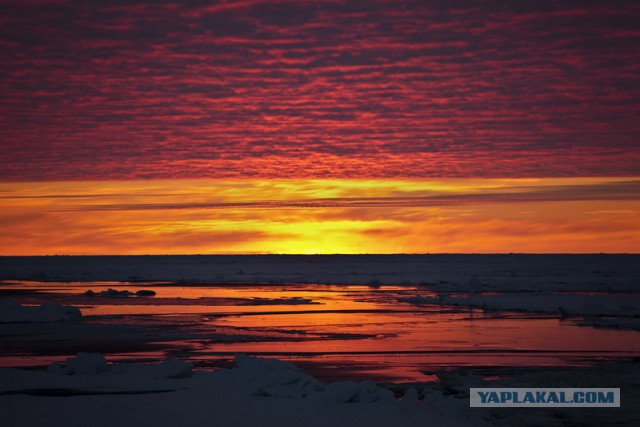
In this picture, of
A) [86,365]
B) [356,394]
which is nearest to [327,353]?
[86,365]

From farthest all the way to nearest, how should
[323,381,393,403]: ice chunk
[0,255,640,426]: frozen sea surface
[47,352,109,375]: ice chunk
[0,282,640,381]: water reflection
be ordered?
[0,282,640,381]: water reflection < [47,352,109,375]: ice chunk < [323,381,393,403]: ice chunk < [0,255,640,426]: frozen sea surface

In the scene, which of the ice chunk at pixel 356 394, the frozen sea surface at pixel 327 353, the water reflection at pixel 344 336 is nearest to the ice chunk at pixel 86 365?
the frozen sea surface at pixel 327 353

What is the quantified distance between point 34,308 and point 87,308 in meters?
4.91

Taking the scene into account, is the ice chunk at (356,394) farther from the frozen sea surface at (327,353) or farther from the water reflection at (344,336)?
the water reflection at (344,336)

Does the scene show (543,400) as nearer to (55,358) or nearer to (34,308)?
(55,358)

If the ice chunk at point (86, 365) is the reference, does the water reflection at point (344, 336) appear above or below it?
above

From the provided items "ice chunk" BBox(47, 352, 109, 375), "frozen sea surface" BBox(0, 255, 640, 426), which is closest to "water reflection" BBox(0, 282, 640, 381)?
"frozen sea surface" BBox(0, 255, 640, 426)

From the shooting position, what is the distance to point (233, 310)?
117 ft

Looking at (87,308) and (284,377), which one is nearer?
(284,377)

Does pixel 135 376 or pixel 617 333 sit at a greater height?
pixel 617 333

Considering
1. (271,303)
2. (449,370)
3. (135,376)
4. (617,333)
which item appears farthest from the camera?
(271,303)

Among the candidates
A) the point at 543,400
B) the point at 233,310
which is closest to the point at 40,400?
the point at 543,400

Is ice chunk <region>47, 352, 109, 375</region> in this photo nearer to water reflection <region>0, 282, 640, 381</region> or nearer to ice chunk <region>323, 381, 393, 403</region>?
water reflection <region>0, 282, 640, 381</region>

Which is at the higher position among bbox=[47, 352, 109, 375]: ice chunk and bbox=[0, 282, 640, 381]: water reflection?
bbox=[0, 282, 640, 381]: water reflection
